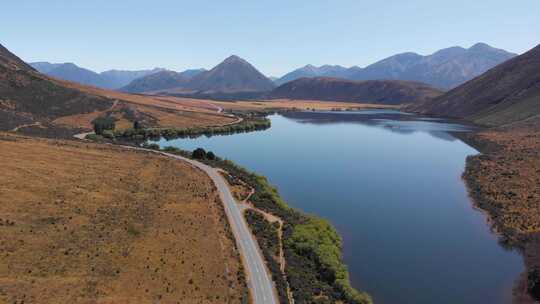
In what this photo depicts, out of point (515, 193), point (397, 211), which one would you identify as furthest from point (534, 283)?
point (515, 193)

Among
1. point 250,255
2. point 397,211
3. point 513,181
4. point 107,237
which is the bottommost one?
point 250,255

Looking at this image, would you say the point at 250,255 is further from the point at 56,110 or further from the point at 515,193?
the point at 56,110

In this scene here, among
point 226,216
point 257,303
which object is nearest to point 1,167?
point 226,216

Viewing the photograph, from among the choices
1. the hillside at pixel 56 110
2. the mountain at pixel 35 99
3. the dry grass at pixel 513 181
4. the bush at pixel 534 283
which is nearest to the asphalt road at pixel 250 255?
the bush at pixel 534 283

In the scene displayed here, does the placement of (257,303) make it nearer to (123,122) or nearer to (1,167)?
(1,167)

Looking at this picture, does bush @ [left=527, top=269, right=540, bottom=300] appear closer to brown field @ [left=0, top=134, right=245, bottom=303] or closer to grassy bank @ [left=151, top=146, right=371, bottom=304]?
grassy bank @ [left=151, top=146, right=371, bottom=304]

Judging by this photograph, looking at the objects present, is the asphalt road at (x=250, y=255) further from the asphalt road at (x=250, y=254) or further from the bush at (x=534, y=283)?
the bush at (x=534, y=283)
